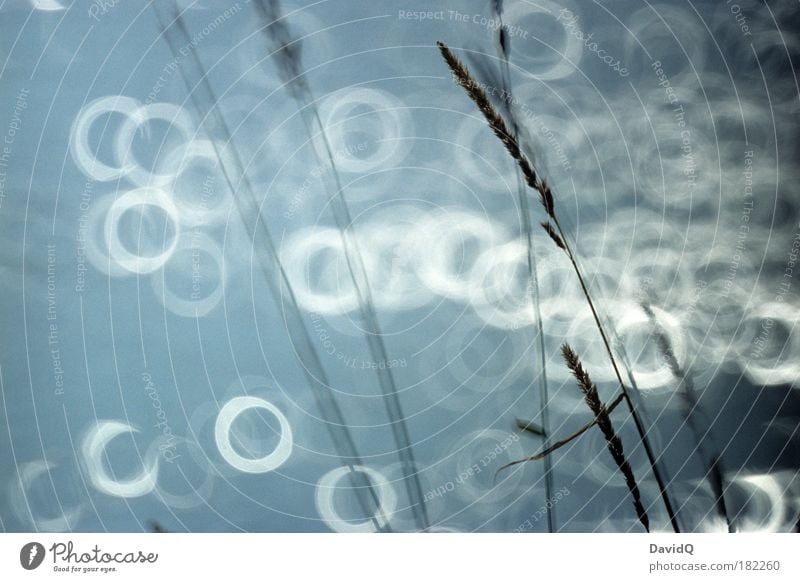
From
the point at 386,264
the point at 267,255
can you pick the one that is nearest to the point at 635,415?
the point at 386,264

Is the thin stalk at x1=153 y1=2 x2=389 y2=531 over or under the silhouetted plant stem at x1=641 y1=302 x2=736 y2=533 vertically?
over

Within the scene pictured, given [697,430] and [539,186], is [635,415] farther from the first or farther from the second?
[539,186]

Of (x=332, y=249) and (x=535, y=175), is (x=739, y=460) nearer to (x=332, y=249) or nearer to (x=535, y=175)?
(x=535, y=175)

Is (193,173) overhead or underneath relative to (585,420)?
overhead

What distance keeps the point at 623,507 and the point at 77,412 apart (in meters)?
0.56

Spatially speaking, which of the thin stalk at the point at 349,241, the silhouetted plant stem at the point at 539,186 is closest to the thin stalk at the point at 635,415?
the silhouetted plant stem at the point at 539,186

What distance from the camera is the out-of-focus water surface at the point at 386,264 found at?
0.63 m

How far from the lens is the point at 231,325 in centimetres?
64

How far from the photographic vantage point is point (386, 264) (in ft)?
2.14

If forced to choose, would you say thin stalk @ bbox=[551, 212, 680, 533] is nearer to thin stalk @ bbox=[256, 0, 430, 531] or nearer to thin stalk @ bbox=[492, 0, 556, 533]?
thin stalk @ bbox=[492, 0, 556, 533]

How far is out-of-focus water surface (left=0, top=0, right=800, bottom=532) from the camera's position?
0.63 m

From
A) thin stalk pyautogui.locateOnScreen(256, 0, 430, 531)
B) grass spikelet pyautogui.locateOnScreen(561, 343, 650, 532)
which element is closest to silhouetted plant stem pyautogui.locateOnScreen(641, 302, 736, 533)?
grass spikelet pyautogui.locateOnScreen(561, 343, 650, 532)
